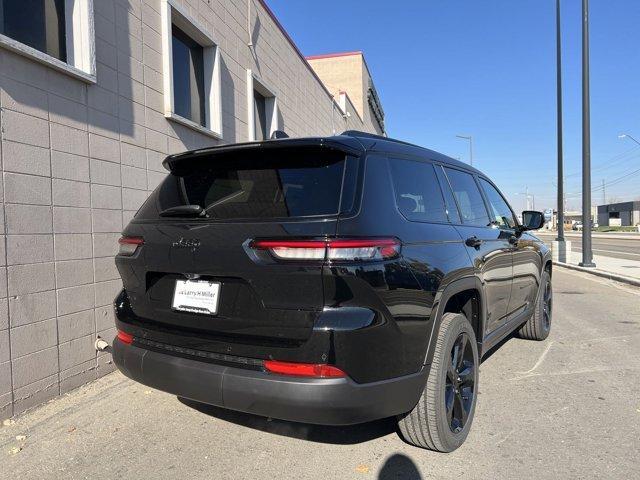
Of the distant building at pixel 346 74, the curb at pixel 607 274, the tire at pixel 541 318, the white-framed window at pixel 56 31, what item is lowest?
the curb at pixel 607 274

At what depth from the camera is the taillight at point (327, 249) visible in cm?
230

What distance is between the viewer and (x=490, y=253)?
151 inches

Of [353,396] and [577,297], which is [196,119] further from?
[577,297]

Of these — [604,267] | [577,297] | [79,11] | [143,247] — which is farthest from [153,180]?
[604,267]

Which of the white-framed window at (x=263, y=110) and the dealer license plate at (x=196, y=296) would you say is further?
the white-framed window at (x=263, y=110)

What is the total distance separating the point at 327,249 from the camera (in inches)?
90.4

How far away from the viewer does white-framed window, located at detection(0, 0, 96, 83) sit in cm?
387

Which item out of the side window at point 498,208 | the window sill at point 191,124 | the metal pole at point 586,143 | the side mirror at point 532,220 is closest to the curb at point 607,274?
the metal pole at point 586,143

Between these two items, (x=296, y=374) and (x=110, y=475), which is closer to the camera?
(x=296, y=374)

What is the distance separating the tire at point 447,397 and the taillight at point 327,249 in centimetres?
83

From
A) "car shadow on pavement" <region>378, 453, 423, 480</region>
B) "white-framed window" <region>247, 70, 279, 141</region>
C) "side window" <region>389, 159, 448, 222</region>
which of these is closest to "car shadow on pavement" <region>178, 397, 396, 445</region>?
"car shadow on pavement" <region>378, 453, 423, 480</region>

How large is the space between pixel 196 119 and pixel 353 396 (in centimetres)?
544

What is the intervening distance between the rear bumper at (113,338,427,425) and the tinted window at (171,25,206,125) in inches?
176

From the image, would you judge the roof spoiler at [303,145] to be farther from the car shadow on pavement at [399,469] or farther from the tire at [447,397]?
the car shadow on pavement at [399,469]
